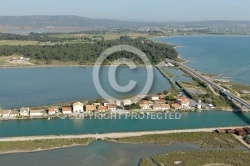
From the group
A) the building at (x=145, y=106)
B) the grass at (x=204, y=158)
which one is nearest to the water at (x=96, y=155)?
the grass at (x=204, y=158)

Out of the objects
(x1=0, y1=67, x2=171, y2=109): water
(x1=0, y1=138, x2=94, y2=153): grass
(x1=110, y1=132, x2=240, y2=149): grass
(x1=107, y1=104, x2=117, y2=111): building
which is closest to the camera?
(x1=0, y1=138, x2=94, y2=153): grass

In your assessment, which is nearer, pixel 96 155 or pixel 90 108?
pixel 96 155

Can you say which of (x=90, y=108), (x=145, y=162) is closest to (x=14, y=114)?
(x=90, y=108)

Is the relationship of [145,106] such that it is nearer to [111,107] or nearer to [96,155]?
[111,107]

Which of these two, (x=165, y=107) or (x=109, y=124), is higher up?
(x=165, y=107)

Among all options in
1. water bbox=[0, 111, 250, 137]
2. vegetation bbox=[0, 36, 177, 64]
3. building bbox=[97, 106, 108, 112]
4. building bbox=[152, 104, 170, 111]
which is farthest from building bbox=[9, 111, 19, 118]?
vegetation bbox=[0, 36, 177, 64]

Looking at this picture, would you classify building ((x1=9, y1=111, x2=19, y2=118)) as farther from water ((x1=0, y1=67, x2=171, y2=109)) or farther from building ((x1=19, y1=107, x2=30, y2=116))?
water ((x1=0, y1=67, x2=171, y2=109))
